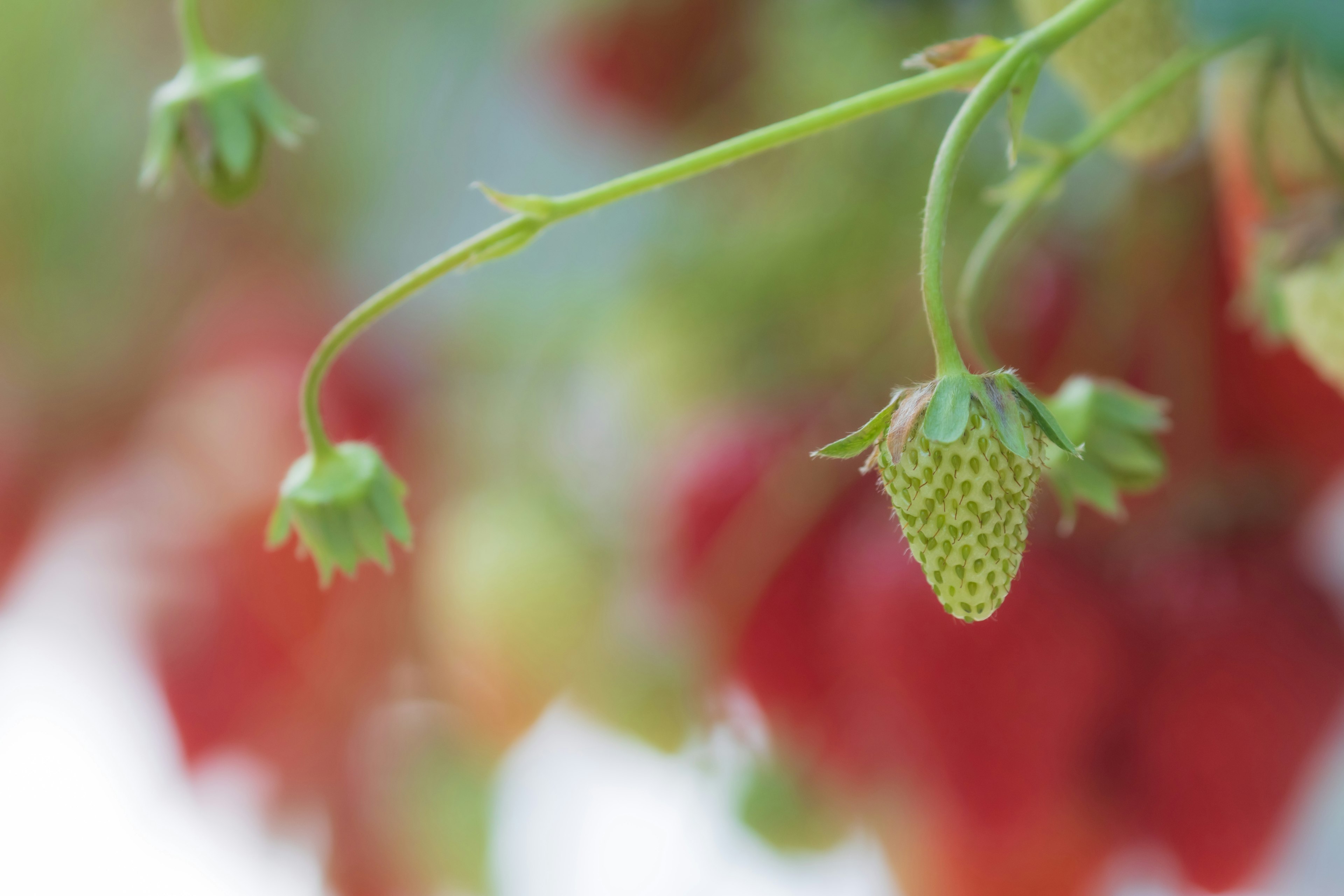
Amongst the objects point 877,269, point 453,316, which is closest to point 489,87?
point 453,316

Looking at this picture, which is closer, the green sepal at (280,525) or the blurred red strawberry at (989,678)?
the green sepal at (280,525)

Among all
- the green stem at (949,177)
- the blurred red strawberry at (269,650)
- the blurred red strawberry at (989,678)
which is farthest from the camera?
the blurred red strawberry at (269,650)

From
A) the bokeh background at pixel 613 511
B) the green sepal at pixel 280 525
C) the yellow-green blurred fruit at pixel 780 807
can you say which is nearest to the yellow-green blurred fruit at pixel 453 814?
the bokeh background at pixel 613 511

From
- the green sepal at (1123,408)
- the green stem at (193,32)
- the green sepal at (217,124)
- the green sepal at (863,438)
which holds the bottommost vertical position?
the green sepal at (863,438)

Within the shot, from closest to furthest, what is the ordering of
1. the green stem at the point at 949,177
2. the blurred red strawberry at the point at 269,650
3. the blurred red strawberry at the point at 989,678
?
1. the green stem at the point at 949,177
2. the blurred red strawberry at the point at 989,678
3. the blurred red strawberry at the point at 269,650

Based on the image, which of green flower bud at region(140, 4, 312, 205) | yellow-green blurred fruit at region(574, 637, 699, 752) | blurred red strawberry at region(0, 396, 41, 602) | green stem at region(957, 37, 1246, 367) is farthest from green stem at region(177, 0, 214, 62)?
blurred red strawberry at region(0, 396, 41, 602)

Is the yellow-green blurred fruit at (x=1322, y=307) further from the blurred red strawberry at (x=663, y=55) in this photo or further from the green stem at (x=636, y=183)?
the blurred red strawberry at (x=663, y=55)
